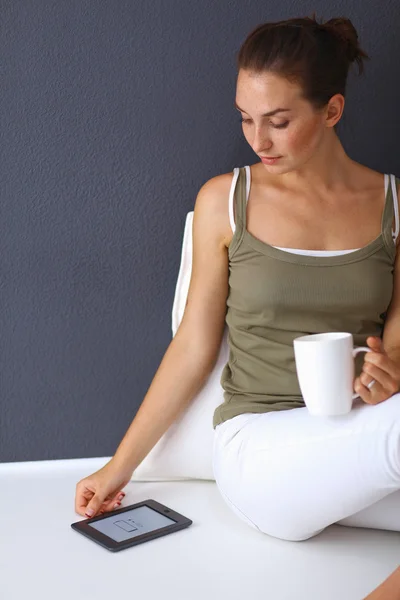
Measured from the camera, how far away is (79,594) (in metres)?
1.43

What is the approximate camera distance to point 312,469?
1.45 meters

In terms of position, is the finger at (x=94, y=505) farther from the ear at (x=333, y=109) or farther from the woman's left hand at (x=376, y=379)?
the ear at (x=333, y=109)

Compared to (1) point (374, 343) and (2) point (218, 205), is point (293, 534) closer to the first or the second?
(1) point (374, 343)

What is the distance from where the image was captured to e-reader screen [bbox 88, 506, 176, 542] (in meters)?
1.67

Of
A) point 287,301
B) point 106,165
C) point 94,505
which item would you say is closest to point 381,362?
point 287,301

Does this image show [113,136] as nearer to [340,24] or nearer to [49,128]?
[49,128]

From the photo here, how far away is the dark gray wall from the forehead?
425mm

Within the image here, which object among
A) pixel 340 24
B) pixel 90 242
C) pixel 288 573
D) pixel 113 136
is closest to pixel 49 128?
pixel 113 136

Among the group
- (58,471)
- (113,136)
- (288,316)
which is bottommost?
(58,471)

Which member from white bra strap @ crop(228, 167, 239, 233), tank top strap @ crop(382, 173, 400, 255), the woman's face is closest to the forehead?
the woman's face

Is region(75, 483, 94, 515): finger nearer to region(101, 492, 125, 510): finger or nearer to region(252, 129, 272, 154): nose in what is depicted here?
region(101, 492, 125, 510): finger

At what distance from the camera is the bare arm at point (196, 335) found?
180 centimetres

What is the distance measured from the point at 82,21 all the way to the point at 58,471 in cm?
112

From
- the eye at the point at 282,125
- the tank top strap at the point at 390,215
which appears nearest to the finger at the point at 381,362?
the tank top strap at the point at 390,215
